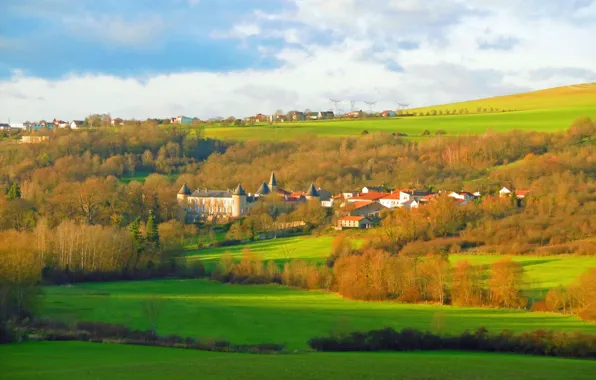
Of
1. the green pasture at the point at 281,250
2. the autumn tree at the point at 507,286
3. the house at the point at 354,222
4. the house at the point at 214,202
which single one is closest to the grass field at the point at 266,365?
the autumn tree at the point at 507,286

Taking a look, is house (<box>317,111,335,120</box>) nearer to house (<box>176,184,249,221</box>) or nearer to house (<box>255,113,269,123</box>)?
house (<box>255,113,269,123</box>)

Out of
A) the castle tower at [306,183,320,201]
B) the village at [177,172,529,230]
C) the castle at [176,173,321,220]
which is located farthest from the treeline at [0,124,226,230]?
the castle tower at [306,183,320,201]

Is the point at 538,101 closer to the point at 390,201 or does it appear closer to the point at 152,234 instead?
the point at 390,201

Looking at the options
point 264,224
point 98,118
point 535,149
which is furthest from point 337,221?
point 98,118

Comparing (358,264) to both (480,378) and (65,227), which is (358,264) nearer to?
(65,227)

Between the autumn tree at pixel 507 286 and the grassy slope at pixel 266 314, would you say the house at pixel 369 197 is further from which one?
the autumn tree at pixel 507 286

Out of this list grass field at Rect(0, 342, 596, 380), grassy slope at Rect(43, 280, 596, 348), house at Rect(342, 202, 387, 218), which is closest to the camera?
grass field at Rect(0, 342, 596, 380)

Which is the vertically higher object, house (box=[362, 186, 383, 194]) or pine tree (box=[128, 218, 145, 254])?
house (box=[362, 186, 383, 194])
